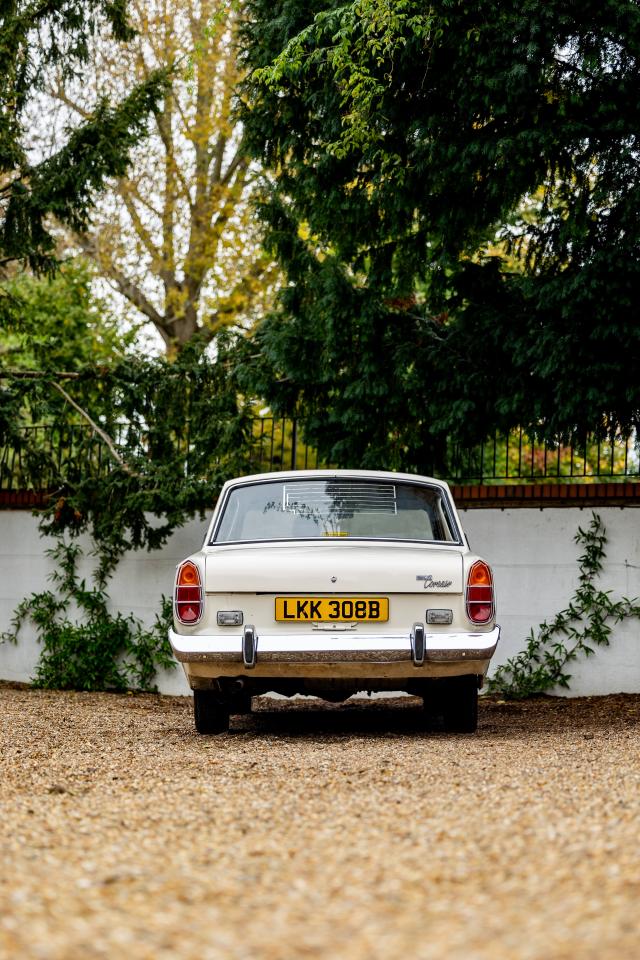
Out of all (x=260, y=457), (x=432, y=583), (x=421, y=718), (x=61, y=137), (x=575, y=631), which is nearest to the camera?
(x=432, y=583)

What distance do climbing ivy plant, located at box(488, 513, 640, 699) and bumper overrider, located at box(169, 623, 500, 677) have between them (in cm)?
358

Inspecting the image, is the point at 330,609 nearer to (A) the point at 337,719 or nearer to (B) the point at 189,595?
(B) the point at 189,595

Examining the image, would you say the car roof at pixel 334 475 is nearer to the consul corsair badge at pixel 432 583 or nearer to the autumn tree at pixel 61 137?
the consul corsair badge at pixel 432 583

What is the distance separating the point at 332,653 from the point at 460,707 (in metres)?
1.20

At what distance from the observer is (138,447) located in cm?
1175

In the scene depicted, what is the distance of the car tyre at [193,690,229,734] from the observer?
22.1 ft

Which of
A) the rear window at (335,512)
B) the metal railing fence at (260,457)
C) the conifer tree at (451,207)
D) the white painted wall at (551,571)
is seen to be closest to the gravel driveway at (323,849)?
the rear window at (335,512)

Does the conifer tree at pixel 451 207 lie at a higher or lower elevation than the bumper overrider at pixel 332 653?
higher

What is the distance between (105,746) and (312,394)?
15.5 ft

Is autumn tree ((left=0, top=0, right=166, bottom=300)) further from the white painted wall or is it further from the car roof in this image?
the car roof

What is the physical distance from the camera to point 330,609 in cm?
618

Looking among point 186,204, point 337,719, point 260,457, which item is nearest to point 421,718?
point 337,719

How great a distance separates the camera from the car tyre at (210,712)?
6730 mm

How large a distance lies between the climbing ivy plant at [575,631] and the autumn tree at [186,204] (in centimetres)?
1210
